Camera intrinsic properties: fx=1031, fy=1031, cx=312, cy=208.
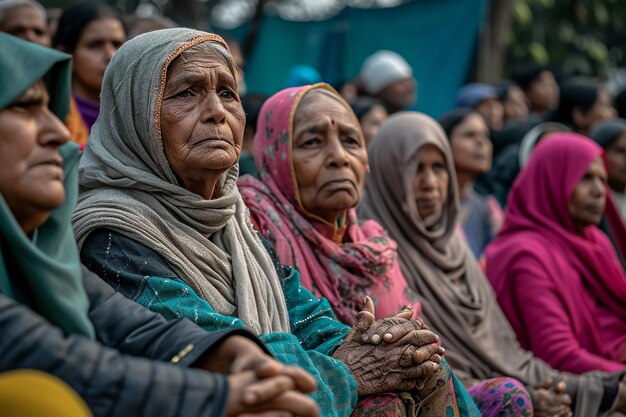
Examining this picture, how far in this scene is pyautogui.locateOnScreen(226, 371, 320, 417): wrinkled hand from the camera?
7.88ft

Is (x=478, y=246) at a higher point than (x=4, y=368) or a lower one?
lower

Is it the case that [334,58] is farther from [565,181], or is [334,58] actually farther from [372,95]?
[565,181]

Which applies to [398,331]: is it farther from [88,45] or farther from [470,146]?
[470,146]

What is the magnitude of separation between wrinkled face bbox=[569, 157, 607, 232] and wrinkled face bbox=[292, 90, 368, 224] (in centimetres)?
191

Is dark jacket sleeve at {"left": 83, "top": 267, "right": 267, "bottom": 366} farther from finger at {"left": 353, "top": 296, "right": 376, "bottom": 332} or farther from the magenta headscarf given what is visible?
the magenta headscarf

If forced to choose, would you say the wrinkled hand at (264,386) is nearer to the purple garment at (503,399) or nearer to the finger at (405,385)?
the finger at (405,385)

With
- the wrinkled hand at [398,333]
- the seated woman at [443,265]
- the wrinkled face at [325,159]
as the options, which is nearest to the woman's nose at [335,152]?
the wrinkled face at [325,159]

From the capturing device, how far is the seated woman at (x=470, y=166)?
24.2 feet

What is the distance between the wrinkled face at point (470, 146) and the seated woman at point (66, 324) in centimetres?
485

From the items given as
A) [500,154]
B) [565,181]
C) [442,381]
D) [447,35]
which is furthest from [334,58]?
[442,381]

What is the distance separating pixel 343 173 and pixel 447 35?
6419 millimetres

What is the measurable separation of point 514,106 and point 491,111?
791 mm

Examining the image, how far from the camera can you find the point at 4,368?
91.7 inches

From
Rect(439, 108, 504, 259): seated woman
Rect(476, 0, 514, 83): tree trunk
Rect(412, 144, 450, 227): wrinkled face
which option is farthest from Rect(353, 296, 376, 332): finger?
Rect(476, 0, 514, 83): tree trunk
